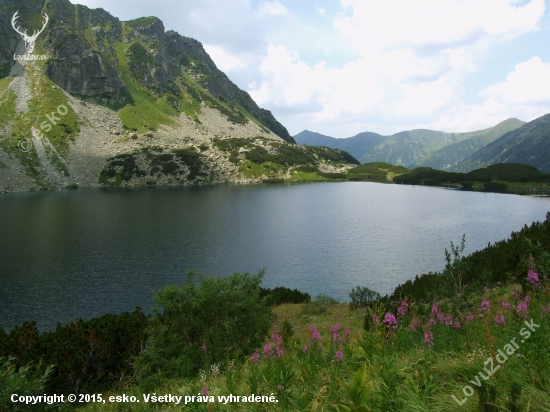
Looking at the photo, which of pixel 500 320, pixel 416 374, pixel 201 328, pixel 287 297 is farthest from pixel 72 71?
pixel 416 374

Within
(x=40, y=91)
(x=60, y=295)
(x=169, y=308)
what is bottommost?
(x=60, y=295)

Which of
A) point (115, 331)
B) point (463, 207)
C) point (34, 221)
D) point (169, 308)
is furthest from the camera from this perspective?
point (463, 207)

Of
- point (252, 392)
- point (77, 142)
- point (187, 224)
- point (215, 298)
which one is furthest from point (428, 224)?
point (77, 142)

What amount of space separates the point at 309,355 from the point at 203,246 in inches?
1694

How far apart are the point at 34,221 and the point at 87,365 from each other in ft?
201

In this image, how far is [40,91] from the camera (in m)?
171

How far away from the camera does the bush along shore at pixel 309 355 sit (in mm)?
4180

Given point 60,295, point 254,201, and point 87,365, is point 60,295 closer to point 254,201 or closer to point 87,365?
point 87,365

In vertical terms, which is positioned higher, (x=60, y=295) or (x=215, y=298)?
(x=215, y=298)

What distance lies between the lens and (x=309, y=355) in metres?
6.20

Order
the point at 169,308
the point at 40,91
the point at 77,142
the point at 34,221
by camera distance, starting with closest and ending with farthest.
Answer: the point at 169,308
the point at 34,221
the point at 77,142
the point at 40,91

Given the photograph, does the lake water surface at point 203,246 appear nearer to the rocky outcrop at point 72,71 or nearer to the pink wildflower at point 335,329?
the pink wildflower at point 335,329
